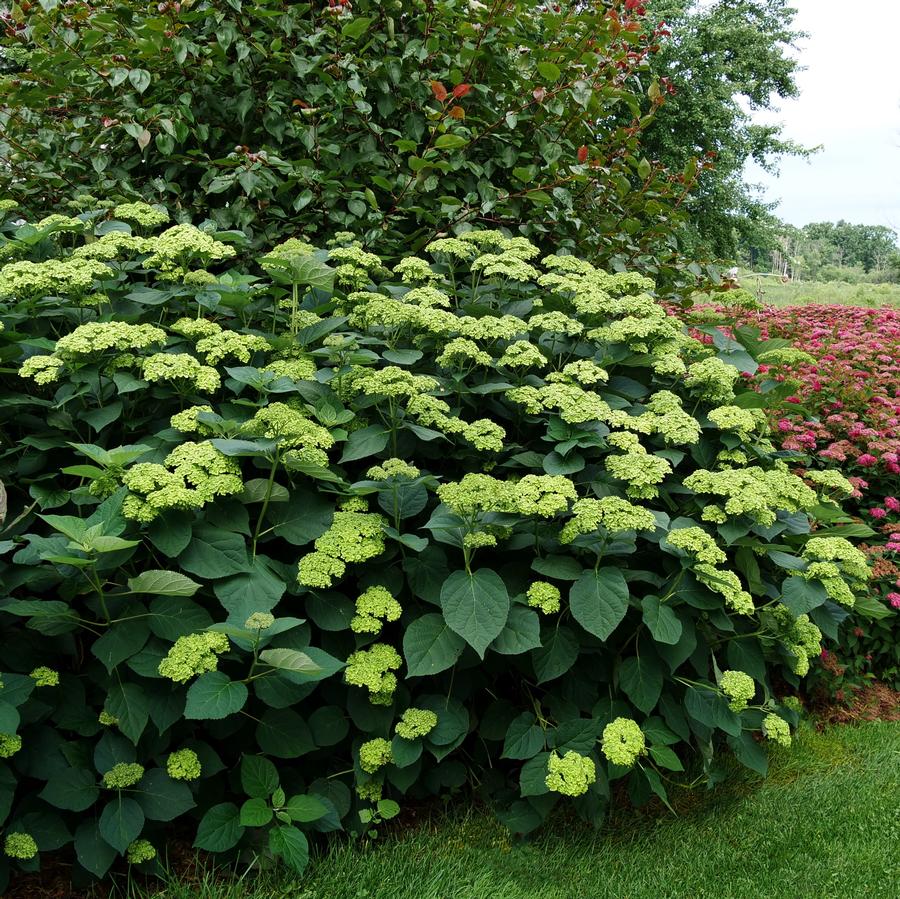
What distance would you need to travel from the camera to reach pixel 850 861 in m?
2.48

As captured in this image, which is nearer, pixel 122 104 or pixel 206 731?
pixel 206 731

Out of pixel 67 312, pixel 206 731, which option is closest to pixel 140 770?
pixel 206 731

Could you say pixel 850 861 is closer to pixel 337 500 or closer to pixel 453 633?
pixel 453 633

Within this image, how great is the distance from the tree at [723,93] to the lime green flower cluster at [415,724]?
78.5 ft

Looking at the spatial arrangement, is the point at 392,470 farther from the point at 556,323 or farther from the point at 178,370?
the point at 556,323

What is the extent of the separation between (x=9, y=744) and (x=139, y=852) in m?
0.46

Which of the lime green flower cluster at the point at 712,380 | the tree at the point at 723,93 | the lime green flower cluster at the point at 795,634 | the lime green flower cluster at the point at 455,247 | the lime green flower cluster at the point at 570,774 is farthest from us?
the tree at the point at 723,93

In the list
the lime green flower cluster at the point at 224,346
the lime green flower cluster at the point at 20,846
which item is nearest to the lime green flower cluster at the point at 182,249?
the lime green flower cluster at the point at 224,346

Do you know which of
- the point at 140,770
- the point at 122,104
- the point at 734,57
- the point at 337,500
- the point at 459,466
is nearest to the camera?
the point at 140,770

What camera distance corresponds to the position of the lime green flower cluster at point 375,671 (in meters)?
2.12

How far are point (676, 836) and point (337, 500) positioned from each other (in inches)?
63.0

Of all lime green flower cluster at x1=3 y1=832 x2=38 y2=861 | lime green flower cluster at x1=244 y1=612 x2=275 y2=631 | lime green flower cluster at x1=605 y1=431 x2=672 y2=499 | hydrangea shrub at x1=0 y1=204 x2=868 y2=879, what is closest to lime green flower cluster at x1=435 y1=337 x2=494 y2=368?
hydrangea shrub at x1=0 y1=204 x2=868 y2=879

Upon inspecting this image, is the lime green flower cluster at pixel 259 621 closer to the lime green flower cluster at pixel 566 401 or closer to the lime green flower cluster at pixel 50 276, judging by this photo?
the lime green flower cluster at pixel 566 401

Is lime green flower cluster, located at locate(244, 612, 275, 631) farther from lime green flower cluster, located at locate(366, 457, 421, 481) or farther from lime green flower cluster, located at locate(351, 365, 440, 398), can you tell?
lime green flower cluster, located at locate(351, 365, 440, 398)
